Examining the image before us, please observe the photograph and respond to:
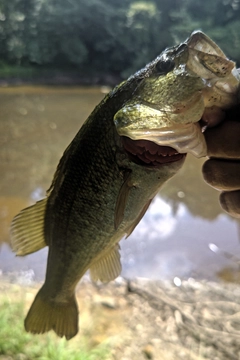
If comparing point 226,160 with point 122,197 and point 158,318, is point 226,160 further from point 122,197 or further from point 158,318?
point 158,318

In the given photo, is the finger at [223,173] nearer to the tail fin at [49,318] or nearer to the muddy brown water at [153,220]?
the tail fin at [49,318]

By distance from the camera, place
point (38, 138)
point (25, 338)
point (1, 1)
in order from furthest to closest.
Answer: point (1, 1) < point (38, 138) < point (25, 338)

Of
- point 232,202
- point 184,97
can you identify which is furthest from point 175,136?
point 232,202

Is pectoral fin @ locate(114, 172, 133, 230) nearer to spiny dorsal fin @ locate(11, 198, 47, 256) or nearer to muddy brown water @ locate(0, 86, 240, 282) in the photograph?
spiny dorsal fin @ locate(11, 198, 47, 256)

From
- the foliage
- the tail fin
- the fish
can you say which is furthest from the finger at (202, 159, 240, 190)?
the foliage

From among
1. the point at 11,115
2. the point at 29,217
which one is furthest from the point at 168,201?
the point at 11,115

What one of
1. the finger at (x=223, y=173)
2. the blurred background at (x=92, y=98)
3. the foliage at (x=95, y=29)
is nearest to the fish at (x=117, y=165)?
the finger at (x=223, y=173)

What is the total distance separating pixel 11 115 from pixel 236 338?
27.3ft

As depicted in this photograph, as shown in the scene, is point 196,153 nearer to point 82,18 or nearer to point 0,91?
point 0,91

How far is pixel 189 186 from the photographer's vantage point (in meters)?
5.80

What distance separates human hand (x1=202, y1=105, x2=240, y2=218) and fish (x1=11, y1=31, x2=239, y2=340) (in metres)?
0.05

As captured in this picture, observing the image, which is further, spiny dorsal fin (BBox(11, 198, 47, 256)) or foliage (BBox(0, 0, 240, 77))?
foliage (BBox(0, 0, 240, 77))

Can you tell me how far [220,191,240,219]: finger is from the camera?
1.27 meters

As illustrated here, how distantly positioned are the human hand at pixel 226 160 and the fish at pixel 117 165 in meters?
0.05
